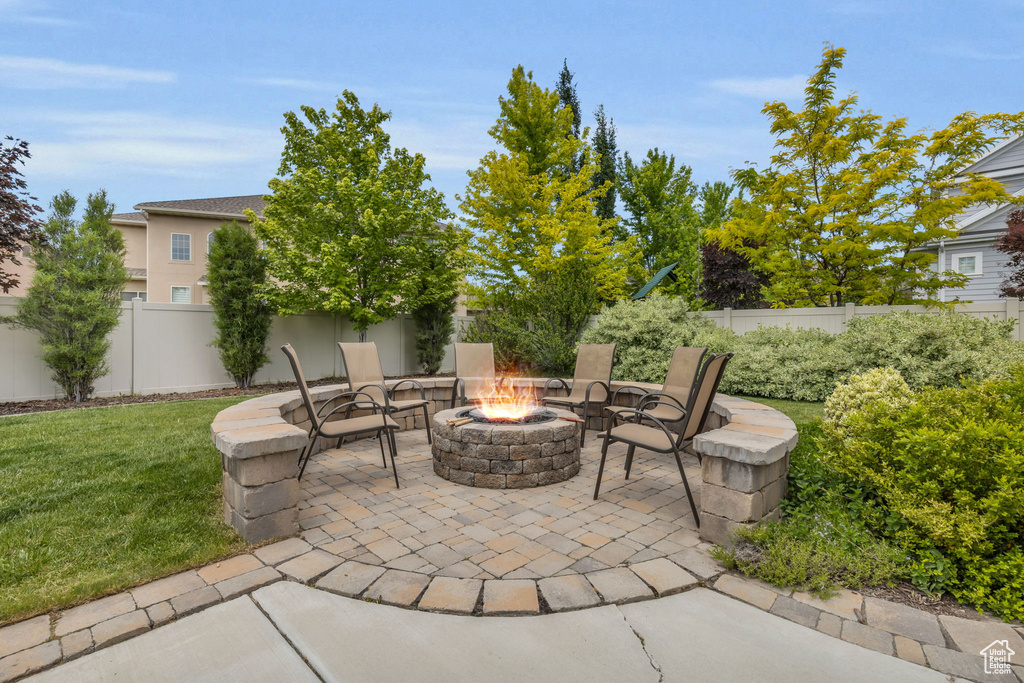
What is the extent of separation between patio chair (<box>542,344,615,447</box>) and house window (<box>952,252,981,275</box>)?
1532 centimetres

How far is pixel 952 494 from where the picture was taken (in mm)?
2547

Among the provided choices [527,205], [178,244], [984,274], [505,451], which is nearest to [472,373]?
[505,451]

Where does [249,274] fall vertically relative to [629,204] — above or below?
below

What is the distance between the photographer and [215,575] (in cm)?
242

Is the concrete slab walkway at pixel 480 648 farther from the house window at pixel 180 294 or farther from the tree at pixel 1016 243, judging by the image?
the house window at pixel 180 294

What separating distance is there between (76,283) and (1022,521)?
35.9 ft

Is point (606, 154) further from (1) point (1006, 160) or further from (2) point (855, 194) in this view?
(1) point (1006, 160)

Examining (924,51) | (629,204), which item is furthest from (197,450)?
(629,204)

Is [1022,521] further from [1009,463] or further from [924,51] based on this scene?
[924,51]

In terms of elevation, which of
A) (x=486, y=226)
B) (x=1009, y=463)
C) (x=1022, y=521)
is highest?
(x=486, y=226)

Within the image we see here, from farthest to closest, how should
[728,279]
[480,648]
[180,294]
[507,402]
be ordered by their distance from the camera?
[180,294], [728,279], [507,402], [480,648]

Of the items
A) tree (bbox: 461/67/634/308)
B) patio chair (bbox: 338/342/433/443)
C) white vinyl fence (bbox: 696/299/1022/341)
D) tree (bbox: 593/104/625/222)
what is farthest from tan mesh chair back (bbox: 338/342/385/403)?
tree (bbox: 593/104/625/222)

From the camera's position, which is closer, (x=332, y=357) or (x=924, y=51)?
(x=924, y=51)

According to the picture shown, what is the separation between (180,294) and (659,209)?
20532mm
